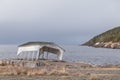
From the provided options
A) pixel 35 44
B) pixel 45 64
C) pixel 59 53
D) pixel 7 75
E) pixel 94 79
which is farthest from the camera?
pixel 59 53

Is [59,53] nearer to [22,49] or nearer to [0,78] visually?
[22,49]

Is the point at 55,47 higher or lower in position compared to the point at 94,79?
higher

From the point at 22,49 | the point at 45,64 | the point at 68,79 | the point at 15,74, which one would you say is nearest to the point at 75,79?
the point at 68,79

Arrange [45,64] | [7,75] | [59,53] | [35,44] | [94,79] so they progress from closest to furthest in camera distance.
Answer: [94,79] → [7,75] → [45,64] → [35,44] → [59,53]

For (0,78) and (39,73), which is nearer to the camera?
(0,78)

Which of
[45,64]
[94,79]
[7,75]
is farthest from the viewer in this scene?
[45,64]

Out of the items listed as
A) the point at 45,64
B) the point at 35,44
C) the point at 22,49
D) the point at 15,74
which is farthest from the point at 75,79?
the point at 22,49

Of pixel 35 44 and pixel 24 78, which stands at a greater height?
pixel 35 44

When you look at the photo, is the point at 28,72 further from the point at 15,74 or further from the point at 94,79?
the point at 94,79

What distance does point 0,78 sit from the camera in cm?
3488

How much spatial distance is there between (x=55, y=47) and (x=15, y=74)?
1240 inches

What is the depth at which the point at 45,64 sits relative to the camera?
202ft

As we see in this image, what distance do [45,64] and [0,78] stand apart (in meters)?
26.7

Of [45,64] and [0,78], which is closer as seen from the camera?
[0,78]
